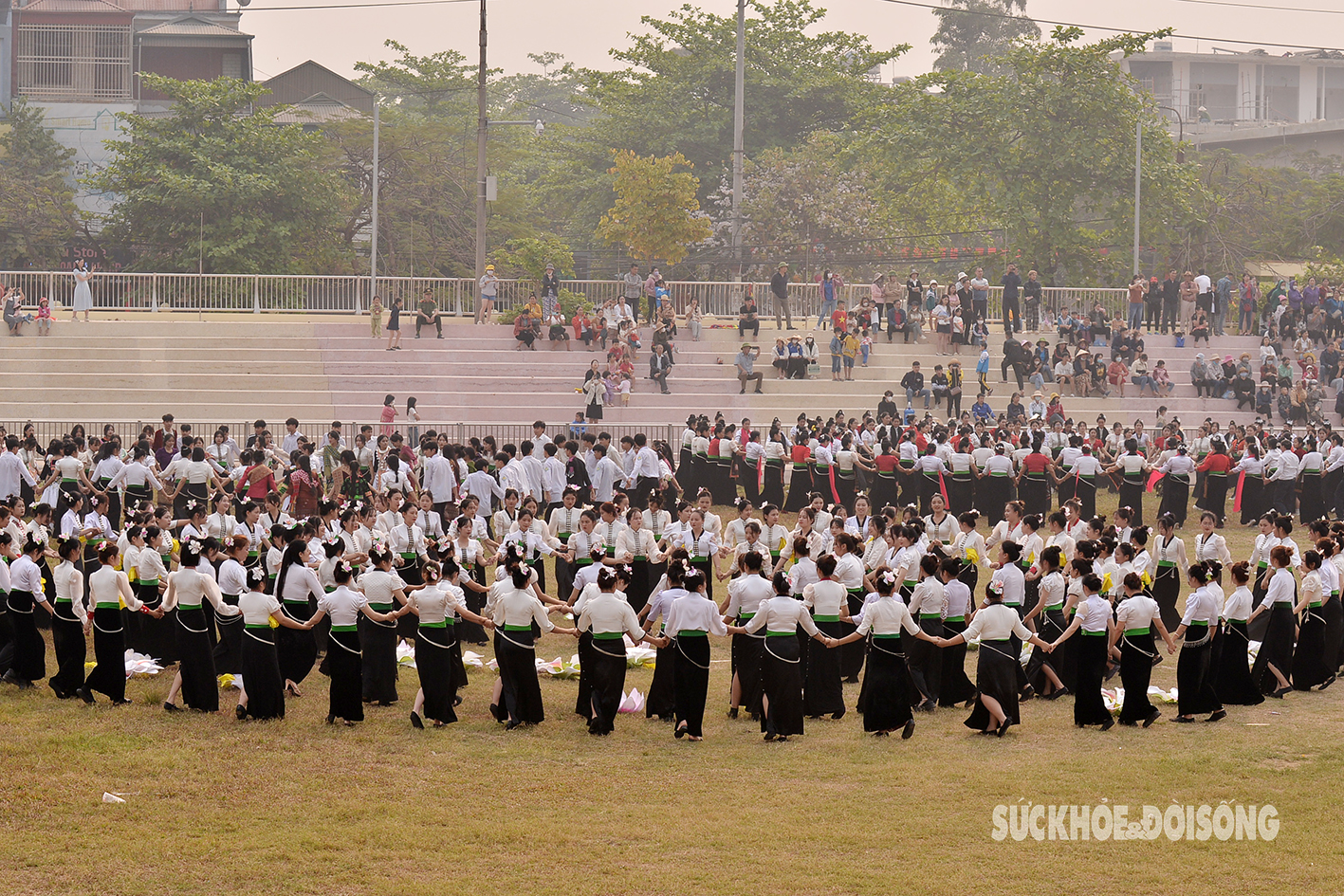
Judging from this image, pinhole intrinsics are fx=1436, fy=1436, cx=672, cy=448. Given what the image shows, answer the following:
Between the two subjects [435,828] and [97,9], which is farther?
[97,9]

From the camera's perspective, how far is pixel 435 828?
9.83 meters

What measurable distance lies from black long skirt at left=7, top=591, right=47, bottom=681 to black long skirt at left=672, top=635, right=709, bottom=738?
6.04 meters

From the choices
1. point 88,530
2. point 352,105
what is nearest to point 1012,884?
point 88,530

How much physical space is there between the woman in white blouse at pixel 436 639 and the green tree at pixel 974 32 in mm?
62883

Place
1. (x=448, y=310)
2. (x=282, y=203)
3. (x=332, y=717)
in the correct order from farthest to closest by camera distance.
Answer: (x=282, y=203), (x=448, y=310), (x=332, y=717)

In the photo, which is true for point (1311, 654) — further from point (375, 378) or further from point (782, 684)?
point (375, 378)

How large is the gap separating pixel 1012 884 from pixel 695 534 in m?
7.49

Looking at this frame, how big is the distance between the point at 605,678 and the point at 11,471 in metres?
11.9

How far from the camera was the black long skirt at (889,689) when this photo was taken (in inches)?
478

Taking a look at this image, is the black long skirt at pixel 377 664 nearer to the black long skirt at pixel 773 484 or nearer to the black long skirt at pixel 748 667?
the black long skirt at pixel 748 667

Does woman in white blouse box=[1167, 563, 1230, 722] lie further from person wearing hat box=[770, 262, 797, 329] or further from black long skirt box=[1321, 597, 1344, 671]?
person wearing hat box=[770, 262, 797, 329]

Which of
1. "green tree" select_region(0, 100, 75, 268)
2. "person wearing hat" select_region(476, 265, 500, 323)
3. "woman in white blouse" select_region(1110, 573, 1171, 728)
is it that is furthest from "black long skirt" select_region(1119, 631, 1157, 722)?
"green tree" select_region(0, 100, 75, 268)

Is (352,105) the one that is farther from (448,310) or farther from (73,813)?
(73,813)

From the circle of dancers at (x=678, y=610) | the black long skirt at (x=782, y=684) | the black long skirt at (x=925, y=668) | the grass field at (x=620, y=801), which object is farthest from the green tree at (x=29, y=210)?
the black long skirt at (x=782, y=684)
